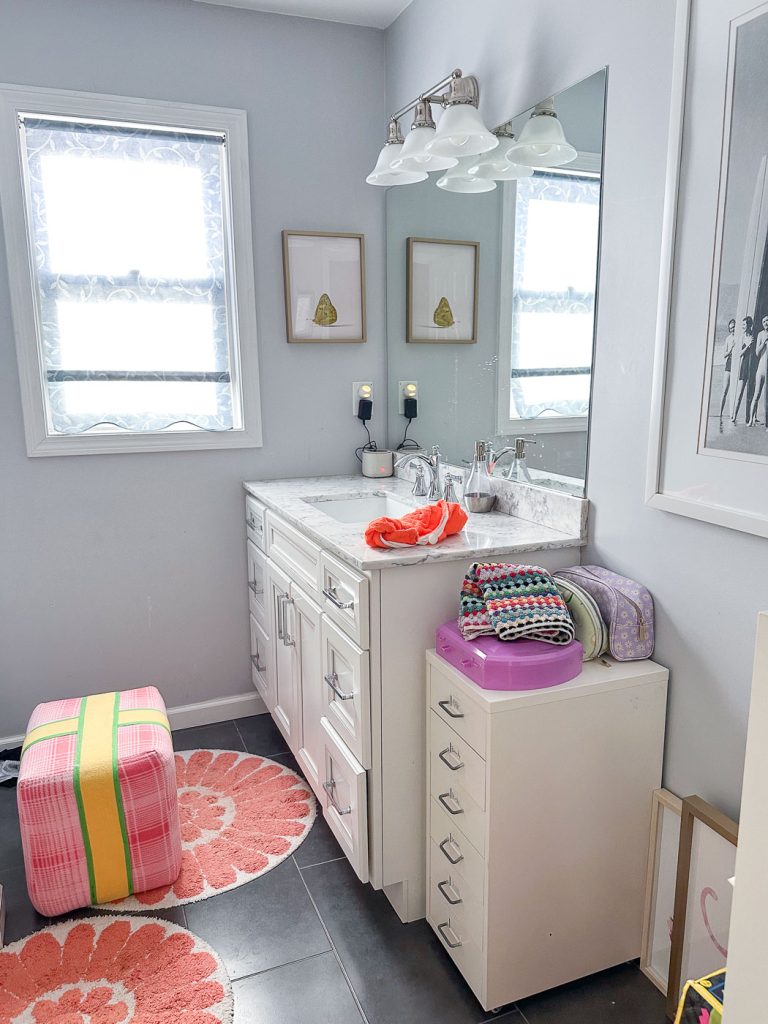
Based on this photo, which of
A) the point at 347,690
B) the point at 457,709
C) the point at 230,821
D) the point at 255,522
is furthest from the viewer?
the point at 255,522

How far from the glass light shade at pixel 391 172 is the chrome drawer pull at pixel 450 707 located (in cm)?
→ 151

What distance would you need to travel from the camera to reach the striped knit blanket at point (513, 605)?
4.93 ft

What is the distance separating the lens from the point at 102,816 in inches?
72.0

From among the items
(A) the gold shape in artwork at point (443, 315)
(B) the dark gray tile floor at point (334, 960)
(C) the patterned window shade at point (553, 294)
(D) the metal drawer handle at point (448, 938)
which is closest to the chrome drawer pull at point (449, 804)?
(D) the metal drawer handle at point (448, 938)

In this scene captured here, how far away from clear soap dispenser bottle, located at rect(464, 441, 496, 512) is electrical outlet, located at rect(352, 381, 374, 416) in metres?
0.78

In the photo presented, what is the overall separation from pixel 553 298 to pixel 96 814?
1736mm

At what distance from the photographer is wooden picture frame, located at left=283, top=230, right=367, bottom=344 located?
2697 mm

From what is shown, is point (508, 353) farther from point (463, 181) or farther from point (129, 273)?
point (129, 273)

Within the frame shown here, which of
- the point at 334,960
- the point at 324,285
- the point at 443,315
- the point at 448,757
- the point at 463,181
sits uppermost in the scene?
the point at 463,181

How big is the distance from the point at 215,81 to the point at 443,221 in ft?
3.10

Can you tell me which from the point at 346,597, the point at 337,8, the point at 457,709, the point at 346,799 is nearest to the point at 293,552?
the point at 346,597

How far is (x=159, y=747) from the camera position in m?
1.91

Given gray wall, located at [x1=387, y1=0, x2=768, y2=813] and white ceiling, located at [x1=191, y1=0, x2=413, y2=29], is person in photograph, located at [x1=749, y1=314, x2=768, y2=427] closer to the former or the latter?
gray wall, located at [x1=387, y1=0, x2=768, y2=813]

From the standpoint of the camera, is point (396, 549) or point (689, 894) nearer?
point (689, 894)
